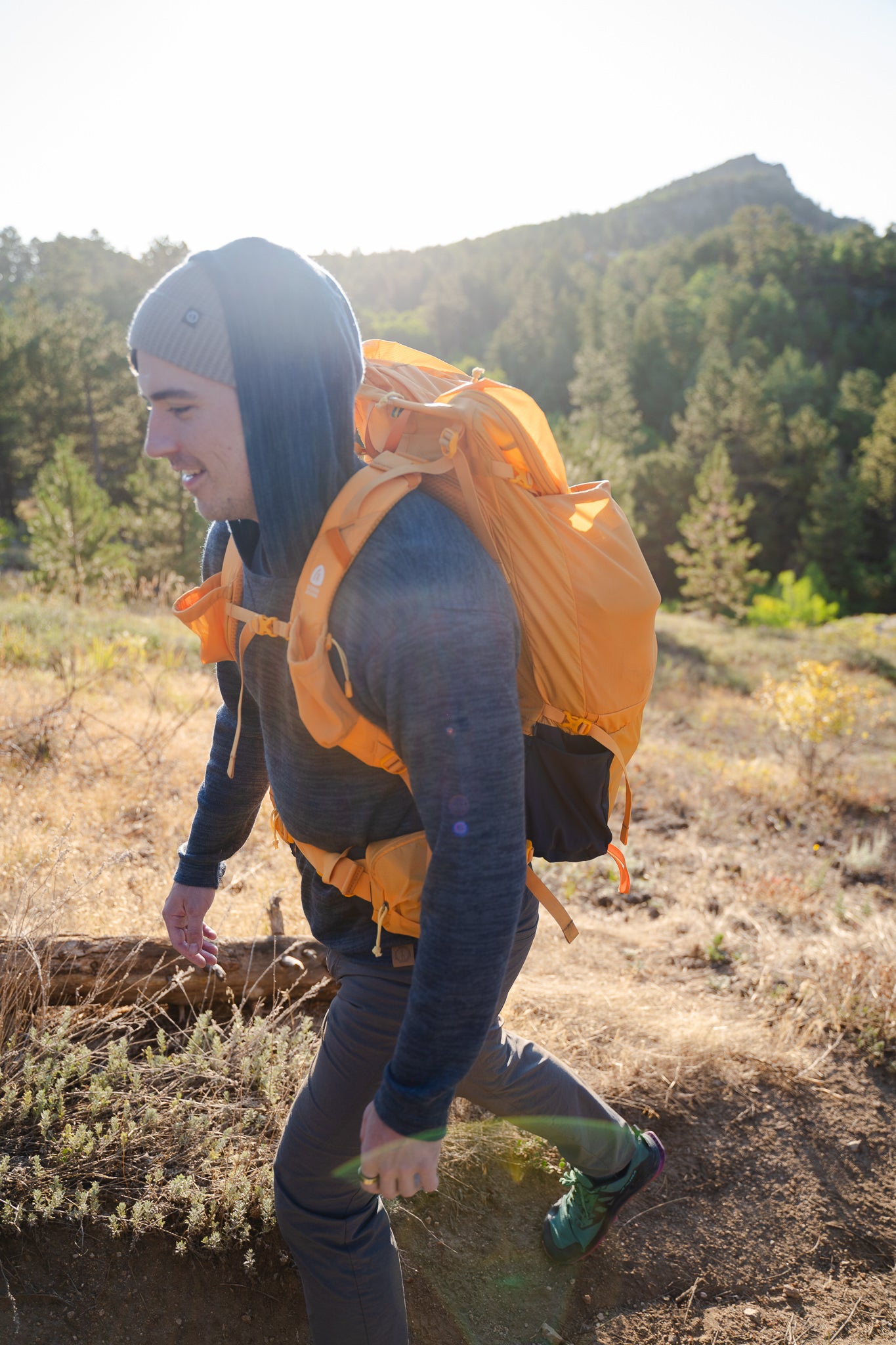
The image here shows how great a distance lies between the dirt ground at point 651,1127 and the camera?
1807 mm

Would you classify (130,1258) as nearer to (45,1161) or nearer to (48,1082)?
(45,1161)

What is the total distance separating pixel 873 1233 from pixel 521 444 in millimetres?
2570

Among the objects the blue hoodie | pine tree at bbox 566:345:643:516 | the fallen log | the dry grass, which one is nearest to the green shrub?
pine tree at bbox 566:345:643:516

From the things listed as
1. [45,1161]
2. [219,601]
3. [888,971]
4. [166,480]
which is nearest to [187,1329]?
[45,1161]

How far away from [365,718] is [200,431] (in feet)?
1.58

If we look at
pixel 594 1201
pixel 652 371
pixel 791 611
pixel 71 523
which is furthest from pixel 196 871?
pixel 652 371

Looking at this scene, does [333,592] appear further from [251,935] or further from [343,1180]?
[251,935]

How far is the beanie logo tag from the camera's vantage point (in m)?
1.05

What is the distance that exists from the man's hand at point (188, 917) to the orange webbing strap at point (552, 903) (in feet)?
2.50

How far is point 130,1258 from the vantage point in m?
1.80

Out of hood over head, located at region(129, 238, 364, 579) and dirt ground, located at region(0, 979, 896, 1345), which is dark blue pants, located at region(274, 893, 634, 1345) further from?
hood over head, located at region(129, 238, 364, 579)

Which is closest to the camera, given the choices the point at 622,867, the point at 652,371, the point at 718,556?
the point at 622,867

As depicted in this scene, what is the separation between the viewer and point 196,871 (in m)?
1.74

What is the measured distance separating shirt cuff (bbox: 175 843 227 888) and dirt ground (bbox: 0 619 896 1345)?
87cm
